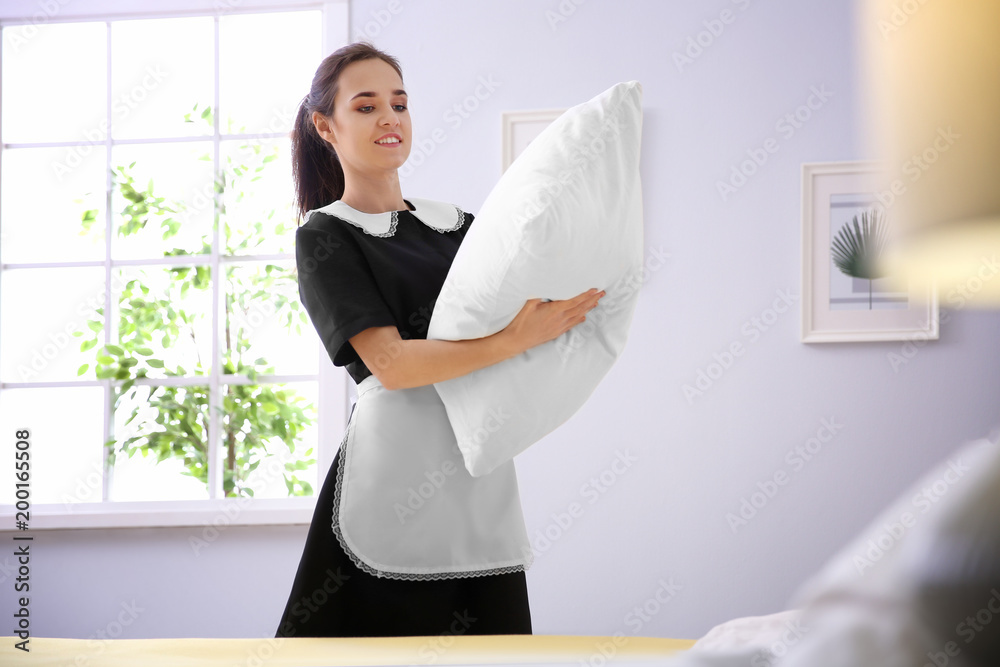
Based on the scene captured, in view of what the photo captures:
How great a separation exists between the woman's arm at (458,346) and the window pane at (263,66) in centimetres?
197

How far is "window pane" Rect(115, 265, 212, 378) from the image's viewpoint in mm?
2838

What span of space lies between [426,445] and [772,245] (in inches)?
66.6

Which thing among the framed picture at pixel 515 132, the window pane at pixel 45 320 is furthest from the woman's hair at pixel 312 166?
the window pane at pixel 45 320

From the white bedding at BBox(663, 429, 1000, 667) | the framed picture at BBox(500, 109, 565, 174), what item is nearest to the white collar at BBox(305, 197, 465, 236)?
the white bedding at BBox(663, 429, 1000, 667)

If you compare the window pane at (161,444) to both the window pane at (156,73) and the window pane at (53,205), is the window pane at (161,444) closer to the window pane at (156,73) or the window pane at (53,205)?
the window pane at (53,205)

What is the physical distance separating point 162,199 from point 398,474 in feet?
6.87

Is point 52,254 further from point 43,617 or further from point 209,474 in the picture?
point 43,617

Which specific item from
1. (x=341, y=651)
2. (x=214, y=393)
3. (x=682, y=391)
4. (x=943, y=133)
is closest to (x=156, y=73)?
(x=214, y=393)

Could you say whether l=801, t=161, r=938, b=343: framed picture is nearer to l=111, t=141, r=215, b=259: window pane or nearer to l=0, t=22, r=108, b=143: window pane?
l=111, t=141, r=215, b=259: window pane

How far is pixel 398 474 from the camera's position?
1.20 metres

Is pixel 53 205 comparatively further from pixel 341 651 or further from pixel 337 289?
pixel 341 651

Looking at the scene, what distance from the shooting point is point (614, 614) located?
248 cm

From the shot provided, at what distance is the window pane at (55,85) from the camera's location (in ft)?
9.73

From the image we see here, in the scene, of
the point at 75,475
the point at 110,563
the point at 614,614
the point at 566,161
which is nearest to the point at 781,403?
the point at 614,614
